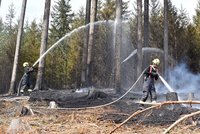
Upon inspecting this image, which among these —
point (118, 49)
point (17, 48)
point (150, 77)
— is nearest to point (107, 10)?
point (17, 48)

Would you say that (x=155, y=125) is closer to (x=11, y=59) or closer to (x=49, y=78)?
(x=11, y=59)

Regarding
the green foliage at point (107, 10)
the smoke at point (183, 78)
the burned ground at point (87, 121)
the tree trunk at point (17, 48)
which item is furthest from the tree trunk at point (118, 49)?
the green foliage at point (107, 10)

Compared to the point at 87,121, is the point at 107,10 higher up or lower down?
higher up

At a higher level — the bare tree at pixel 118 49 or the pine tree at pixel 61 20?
the pine tree at pixel 61 20

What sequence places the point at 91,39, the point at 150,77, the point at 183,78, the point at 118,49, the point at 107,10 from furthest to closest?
the point at 107,10 < the point at 183,78 < the point at 91,39 < the point at 118,49 < the point at 150,77

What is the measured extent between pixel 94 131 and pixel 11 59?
3105cm

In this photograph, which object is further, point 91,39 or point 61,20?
point 61,20

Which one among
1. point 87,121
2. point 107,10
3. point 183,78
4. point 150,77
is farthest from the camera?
point 107,10

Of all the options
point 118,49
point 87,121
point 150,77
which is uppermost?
point 118,49

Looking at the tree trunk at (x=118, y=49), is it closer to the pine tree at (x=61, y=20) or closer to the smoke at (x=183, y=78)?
the smoke at (x=183, y=78)

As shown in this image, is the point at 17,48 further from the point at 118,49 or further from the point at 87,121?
Answer: the point at 87,121

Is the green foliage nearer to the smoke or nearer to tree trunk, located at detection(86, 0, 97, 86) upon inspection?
the smoke

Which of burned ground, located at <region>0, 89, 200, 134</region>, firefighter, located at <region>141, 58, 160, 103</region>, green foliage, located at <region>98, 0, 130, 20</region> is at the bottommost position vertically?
burned ground, located at <region>0, 89, 200, 134</region>

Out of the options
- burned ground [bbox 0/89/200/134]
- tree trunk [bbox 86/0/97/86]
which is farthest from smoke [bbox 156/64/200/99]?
burned ground [bbox 0/89/200/134]
